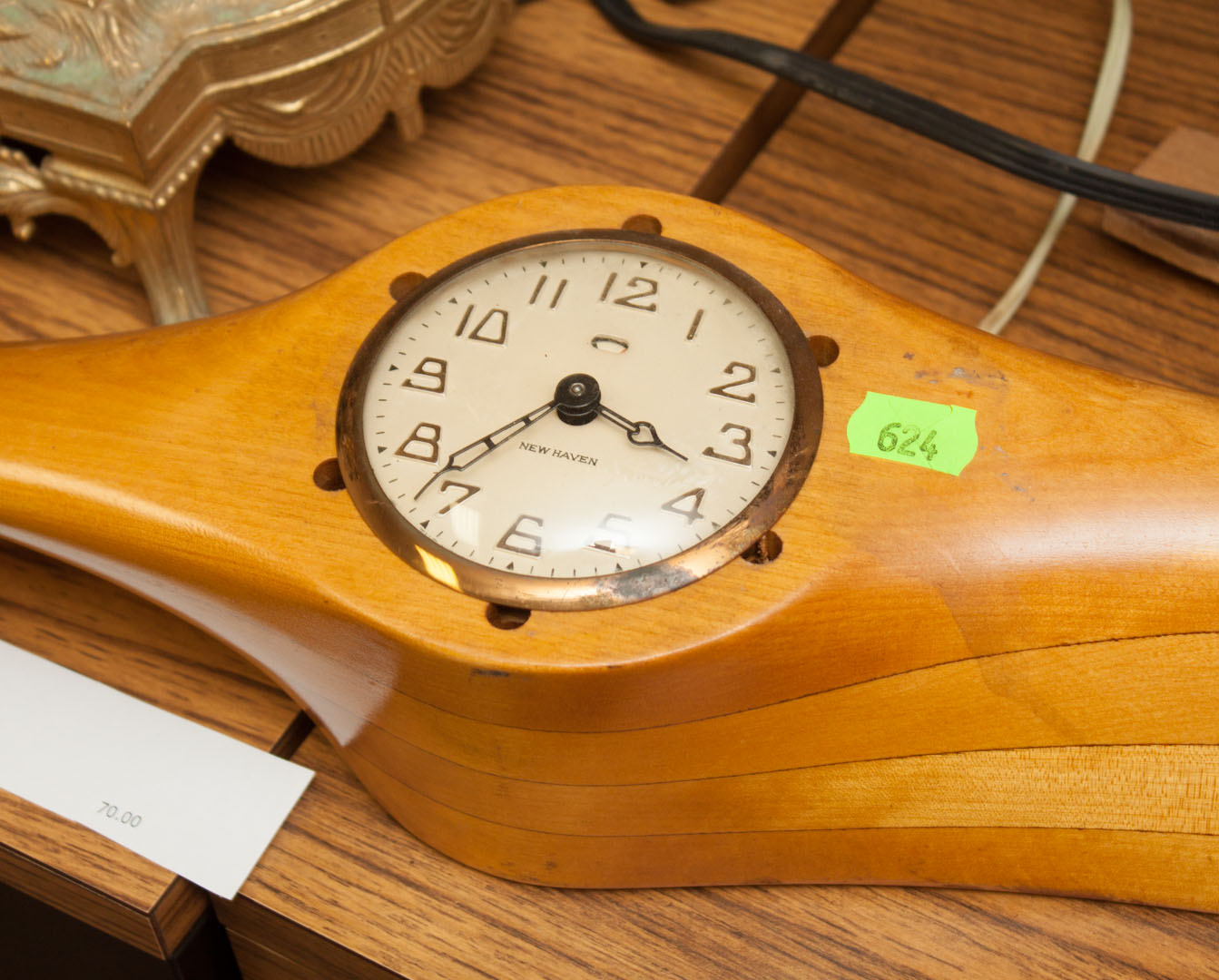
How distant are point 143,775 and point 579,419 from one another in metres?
0.38

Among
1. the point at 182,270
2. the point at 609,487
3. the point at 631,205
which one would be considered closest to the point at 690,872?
the point at 609,487

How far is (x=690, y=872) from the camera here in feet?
2.31

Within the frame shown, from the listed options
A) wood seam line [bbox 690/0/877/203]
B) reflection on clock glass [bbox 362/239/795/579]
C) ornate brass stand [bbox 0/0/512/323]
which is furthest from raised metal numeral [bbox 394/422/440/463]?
wood seam line [bbox 690/0/877/203]

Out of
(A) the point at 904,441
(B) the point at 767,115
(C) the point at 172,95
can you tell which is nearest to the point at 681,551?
(A) the point at 904,441

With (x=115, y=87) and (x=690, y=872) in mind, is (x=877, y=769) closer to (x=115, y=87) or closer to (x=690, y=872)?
(x=690, y=872)

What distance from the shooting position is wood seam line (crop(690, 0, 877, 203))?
3.45 ft

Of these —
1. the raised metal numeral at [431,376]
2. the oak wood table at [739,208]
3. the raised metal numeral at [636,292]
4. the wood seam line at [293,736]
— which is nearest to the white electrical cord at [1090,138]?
the oak wood table at [739,208]

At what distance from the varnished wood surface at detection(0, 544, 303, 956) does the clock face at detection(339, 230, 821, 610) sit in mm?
241

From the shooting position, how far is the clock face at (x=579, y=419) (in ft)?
1.97

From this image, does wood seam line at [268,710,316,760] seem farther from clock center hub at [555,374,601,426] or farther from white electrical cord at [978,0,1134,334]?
white electrical cord at [978,0,1134,334]

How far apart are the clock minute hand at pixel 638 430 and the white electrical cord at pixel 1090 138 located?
40 centimetres

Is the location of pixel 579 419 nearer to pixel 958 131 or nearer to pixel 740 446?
pixel 740 446

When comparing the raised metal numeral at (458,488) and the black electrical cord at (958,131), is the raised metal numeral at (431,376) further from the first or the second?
the black electrical cord at (958,131)

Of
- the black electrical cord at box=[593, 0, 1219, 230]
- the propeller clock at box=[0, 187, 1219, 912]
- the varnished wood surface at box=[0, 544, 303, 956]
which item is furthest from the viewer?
the black electrical cord at box=[593, 0, 1219, 230]
